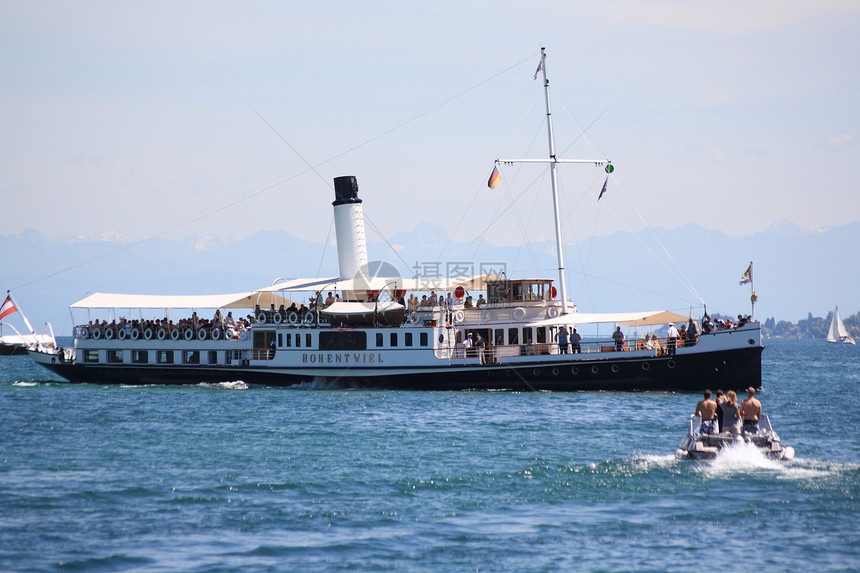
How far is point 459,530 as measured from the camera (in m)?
18.8

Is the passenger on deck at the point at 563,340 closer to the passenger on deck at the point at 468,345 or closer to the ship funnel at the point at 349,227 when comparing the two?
the passenger on deck at the point at 468,345

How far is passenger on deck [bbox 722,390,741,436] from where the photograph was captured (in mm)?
24719

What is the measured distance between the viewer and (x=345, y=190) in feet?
175

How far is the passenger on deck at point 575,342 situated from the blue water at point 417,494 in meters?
6.22

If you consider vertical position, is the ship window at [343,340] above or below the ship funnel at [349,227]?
below

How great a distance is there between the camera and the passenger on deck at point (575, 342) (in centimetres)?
4262

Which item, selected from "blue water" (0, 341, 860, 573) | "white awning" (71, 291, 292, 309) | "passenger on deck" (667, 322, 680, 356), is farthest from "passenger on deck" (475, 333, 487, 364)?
"white awning" (71, 291, 292, 309)

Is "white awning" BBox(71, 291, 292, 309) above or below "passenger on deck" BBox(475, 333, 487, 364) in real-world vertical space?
above

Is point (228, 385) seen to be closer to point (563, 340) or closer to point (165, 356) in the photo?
point (165, 356)

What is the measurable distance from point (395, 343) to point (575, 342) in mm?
9138

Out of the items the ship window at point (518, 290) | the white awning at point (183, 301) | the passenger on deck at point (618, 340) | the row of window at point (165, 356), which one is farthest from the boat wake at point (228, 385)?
the passenger on deck at point (618, 340)

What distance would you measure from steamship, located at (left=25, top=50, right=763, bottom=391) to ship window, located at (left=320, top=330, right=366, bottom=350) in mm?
52

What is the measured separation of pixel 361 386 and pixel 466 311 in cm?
692

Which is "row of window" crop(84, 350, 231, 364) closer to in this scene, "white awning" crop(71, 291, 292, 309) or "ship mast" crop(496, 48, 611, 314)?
"white awning" crop(71, 291, 292, 309)
